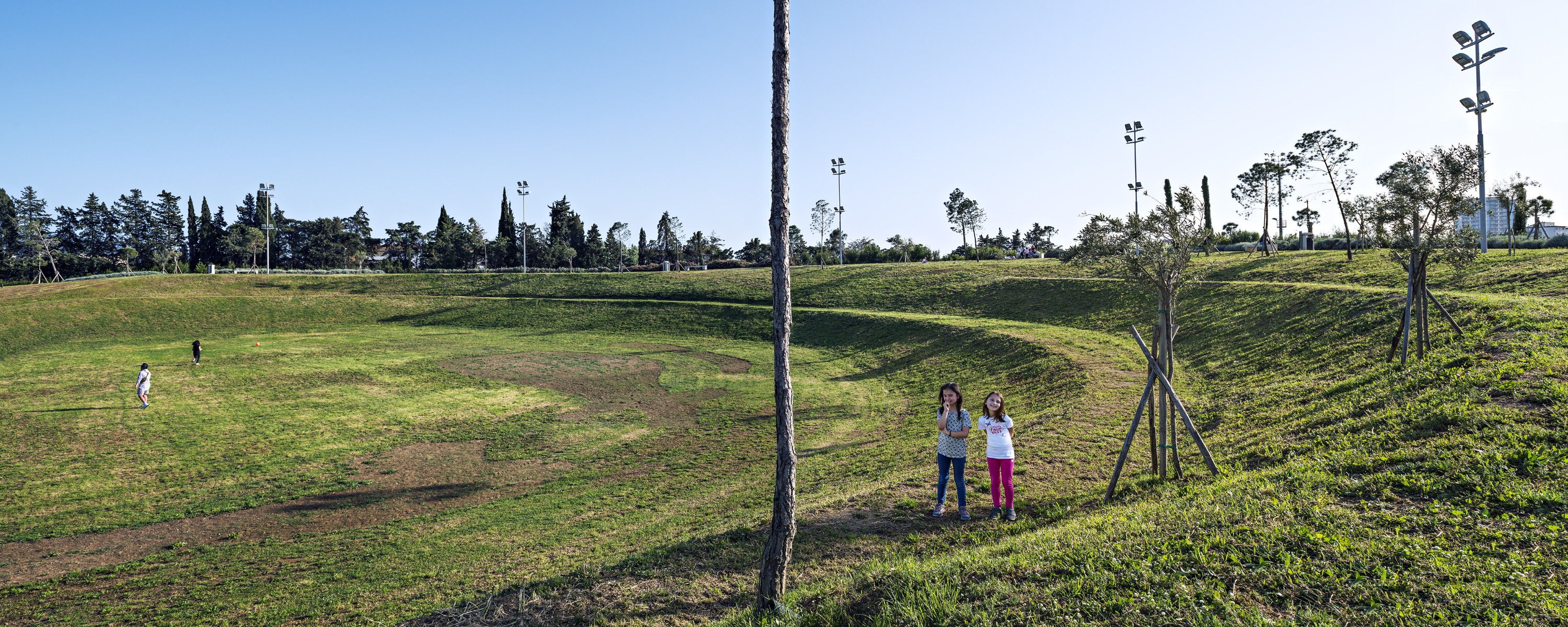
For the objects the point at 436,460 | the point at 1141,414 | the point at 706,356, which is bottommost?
the point at 436,460

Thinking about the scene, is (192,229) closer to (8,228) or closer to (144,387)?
(8,228)

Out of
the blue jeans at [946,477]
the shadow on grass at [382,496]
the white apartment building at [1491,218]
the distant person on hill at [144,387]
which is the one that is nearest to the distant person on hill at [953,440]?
the blue jeans at [946,477]

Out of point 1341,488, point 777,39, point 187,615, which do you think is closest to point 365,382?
point 187,615

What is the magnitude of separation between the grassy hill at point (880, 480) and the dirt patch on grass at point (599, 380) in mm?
477

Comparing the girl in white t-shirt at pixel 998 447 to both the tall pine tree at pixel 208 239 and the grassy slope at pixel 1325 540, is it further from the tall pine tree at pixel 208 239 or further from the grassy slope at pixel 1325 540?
the tall pine tree at pixel 208 239

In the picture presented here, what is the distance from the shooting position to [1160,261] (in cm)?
1125

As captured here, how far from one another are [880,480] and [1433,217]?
14.9 m

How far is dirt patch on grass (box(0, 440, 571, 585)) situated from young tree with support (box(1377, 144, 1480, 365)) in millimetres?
21116

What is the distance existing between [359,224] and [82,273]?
35.6 m

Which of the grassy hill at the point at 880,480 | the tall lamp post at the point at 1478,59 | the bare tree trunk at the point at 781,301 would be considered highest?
the tall lamp post at the point at 1478,59

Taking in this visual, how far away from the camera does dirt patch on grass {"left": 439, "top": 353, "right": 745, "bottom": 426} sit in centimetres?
2303

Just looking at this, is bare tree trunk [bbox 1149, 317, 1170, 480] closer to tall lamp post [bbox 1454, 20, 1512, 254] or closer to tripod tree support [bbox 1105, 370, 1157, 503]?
tripod tree support [bbox 1105, 370, 1157, 503]

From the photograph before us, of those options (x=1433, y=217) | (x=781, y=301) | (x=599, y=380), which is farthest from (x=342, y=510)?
(x=1433, y=217)

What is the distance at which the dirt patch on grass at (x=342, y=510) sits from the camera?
467 inches
